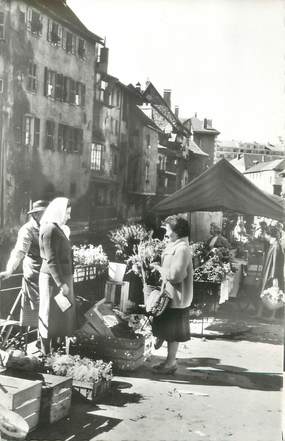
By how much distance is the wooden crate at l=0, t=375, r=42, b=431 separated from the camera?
3.07 metres

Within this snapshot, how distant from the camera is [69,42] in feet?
15.4

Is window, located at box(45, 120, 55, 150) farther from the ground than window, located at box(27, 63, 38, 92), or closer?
closer

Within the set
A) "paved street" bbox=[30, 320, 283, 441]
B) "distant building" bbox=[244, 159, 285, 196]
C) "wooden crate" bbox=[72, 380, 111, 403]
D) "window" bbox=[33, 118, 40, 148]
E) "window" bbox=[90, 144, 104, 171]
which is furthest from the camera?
"window" bbox=[90, 144, 104, 171]

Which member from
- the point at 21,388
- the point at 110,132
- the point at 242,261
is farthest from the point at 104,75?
the point at 21,388

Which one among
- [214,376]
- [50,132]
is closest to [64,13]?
[50,132]

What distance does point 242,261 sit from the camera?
18.3ft

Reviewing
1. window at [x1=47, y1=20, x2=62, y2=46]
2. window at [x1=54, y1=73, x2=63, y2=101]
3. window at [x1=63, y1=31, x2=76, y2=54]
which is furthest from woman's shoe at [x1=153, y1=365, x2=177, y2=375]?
window at [x1=47, y1=20, x2=62, y2=46]

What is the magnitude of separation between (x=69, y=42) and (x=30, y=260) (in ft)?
7.08

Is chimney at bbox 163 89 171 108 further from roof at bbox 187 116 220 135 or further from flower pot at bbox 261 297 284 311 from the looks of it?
flower pot at bbox 261 297 284 311

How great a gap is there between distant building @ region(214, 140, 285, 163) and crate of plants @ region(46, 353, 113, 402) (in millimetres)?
2154

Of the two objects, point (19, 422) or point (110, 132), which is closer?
point (19, 422)

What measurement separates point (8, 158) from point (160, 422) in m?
2.67

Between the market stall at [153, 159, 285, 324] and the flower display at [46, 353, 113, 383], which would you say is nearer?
the flower display at [46, 353, 113, 383]

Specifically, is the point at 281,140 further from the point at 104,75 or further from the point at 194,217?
the point at 104,75
